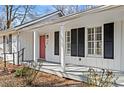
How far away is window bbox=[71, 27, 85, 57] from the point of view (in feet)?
49.0

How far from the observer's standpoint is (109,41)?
12.6m

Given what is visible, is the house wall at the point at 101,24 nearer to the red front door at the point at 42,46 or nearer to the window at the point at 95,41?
the window at the point at 95,41

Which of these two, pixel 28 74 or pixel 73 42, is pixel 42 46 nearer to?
pixel 73 42

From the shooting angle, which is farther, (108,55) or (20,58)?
(20,58)

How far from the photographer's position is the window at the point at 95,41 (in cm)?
Result: 1354

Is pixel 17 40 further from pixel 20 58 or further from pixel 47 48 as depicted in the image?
pixel 47 48

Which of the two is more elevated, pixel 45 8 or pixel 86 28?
pixel 45 8

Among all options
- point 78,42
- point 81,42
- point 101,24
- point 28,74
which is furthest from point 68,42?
point 28,74

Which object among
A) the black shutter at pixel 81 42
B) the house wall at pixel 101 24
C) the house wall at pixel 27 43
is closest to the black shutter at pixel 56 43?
the house wall at pixel 101 24

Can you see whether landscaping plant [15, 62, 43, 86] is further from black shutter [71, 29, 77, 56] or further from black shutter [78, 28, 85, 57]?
black shutter [71, 29, 77, 56]

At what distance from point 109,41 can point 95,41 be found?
55.4 inches

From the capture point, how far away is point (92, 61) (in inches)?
551

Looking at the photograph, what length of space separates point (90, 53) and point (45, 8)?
30.4 metres
